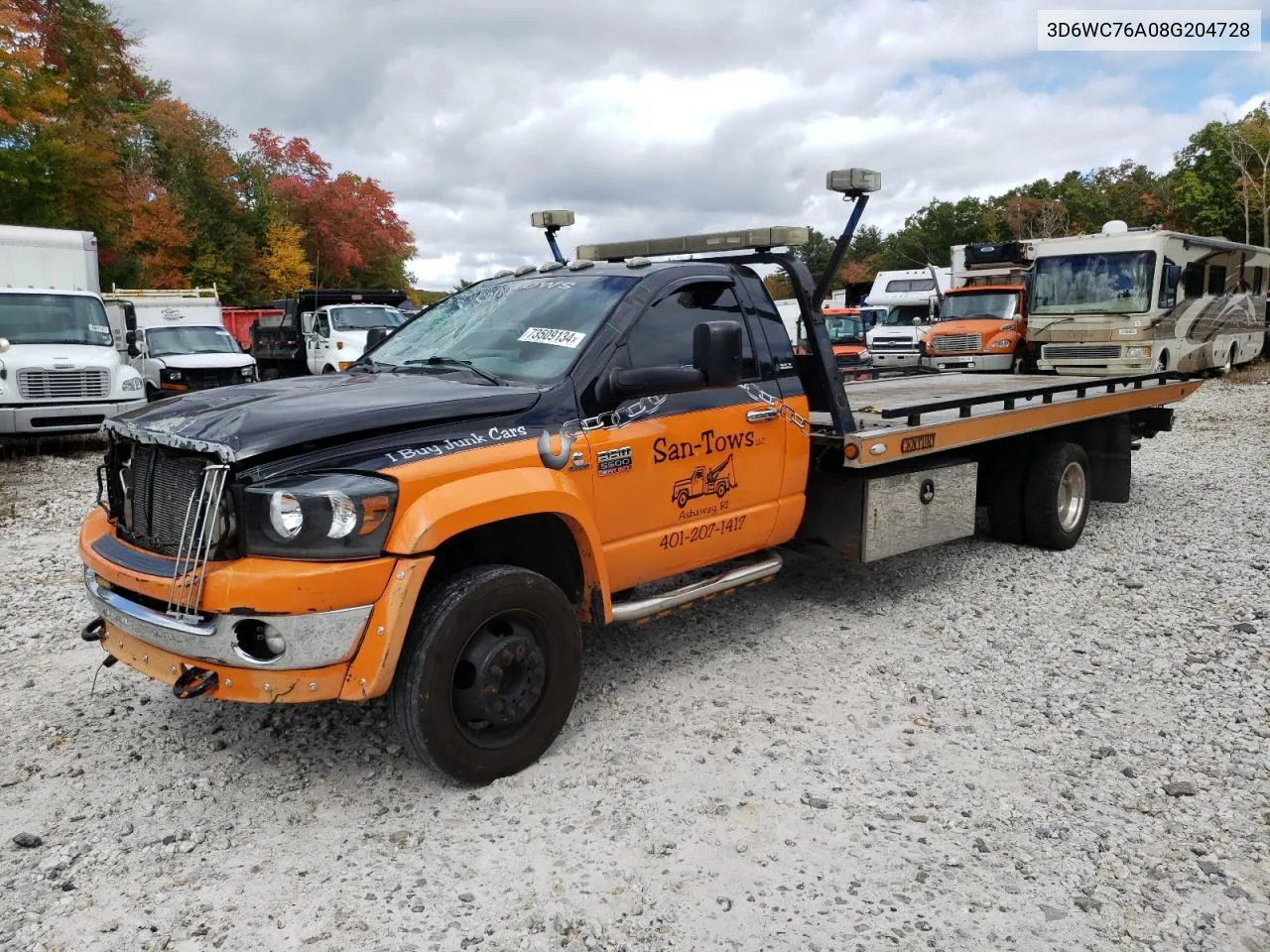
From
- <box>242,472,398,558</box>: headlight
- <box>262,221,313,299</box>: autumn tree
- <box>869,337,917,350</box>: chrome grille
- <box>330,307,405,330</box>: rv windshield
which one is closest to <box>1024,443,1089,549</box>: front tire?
<box>242,472,398,558</box>: headlight

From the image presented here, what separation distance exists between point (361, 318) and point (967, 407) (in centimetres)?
1598

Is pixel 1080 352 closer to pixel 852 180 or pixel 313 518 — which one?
pixel 852 180

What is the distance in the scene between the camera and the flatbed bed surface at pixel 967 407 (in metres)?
5.21

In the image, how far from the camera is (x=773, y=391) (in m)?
4.85

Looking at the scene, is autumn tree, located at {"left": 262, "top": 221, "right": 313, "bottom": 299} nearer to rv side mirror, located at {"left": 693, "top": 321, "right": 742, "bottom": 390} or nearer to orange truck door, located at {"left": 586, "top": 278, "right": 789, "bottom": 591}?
orange truck door, located at {"left": 586, "top": 278, "right": 789, "bottom": 591}

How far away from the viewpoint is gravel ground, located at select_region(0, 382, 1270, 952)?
9.39ft

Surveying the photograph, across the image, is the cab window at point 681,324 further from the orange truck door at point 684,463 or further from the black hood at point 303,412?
the black hood at point 303,412

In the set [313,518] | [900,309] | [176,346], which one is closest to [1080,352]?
[900,309]

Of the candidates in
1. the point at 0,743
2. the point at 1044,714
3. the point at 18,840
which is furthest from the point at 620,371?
the point at 0,743

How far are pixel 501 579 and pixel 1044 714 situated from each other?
2589 mm

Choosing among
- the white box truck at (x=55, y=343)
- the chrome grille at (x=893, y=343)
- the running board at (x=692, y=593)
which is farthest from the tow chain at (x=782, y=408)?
the chrome grille at (x=893, y=343)

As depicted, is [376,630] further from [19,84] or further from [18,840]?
[19,84]

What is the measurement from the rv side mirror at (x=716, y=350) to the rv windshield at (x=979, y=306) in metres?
Result: 16.4

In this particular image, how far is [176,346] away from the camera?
665 inches
